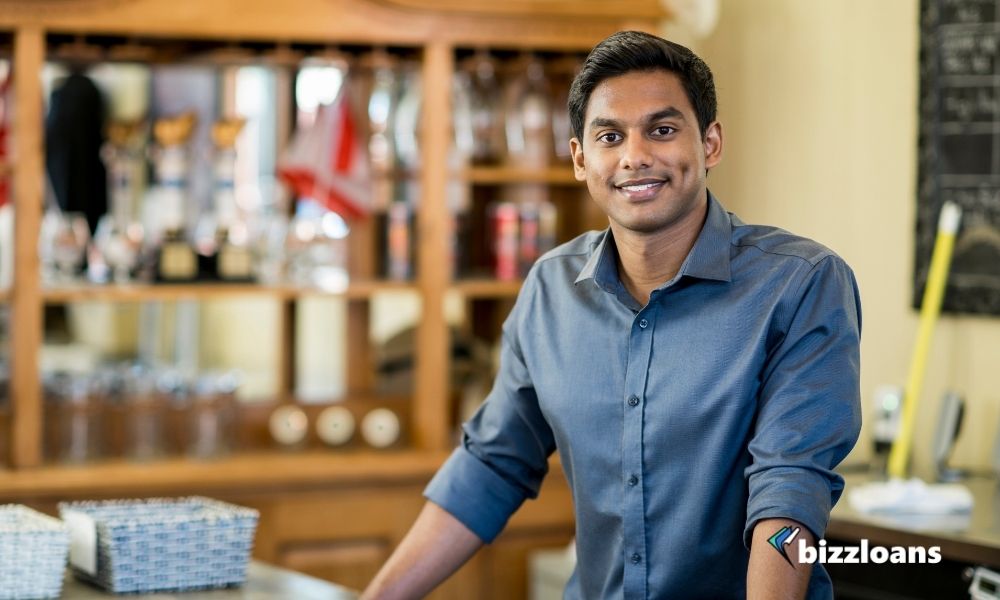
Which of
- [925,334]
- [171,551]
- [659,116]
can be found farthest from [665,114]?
[925,334]

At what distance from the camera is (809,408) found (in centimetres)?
168

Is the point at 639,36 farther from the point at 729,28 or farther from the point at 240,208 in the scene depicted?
the point at 729,28

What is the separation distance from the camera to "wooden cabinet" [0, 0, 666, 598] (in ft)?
12.0

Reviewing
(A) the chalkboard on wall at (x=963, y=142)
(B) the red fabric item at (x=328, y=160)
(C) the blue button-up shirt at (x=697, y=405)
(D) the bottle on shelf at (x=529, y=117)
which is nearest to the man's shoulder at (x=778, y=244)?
(C) the blue button-up shirt at (x=697, y=405)

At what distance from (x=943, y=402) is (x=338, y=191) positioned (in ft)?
5.72

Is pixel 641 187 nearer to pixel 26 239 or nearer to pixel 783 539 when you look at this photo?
pixel 783 539

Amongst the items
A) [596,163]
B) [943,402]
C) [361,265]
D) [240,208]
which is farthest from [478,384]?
[596,163]

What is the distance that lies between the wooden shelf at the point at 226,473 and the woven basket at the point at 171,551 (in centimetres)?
164

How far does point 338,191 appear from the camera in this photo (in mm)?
4012

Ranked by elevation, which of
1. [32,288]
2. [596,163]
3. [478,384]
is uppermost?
[596,163]

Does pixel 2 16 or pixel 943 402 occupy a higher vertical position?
pixel 2 16

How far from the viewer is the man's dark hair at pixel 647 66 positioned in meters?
1.79

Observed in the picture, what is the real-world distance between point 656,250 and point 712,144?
0.52 feet

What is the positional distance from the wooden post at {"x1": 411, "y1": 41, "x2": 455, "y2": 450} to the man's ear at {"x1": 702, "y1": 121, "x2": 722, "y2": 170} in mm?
2138
